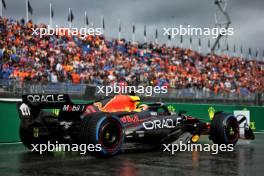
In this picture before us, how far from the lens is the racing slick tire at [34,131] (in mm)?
9602

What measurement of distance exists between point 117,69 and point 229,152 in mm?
16322

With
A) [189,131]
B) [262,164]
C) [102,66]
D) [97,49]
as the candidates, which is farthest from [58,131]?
[97,49]

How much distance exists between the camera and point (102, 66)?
1014 inches

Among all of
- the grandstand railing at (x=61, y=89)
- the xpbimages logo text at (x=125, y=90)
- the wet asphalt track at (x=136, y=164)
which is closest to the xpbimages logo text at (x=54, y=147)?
the wet asphalt track at (x=136, y=164)

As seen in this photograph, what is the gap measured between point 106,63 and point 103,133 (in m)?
17.7

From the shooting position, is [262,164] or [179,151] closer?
[262,164]

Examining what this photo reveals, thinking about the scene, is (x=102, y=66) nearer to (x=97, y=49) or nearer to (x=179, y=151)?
(x=97, y=49)

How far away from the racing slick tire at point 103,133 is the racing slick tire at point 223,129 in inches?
124

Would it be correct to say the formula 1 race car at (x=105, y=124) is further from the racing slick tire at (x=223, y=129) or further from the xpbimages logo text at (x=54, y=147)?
the xpbimages logo text at (x=54, y=147)

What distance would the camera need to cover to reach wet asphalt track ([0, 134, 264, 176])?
23.0 ft

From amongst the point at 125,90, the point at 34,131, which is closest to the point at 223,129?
the point at 34,131

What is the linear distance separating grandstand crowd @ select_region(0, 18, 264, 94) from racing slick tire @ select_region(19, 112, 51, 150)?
Result: 6.66 metres

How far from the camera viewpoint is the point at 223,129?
37.0ft

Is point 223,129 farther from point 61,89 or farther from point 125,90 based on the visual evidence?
point 125,90
